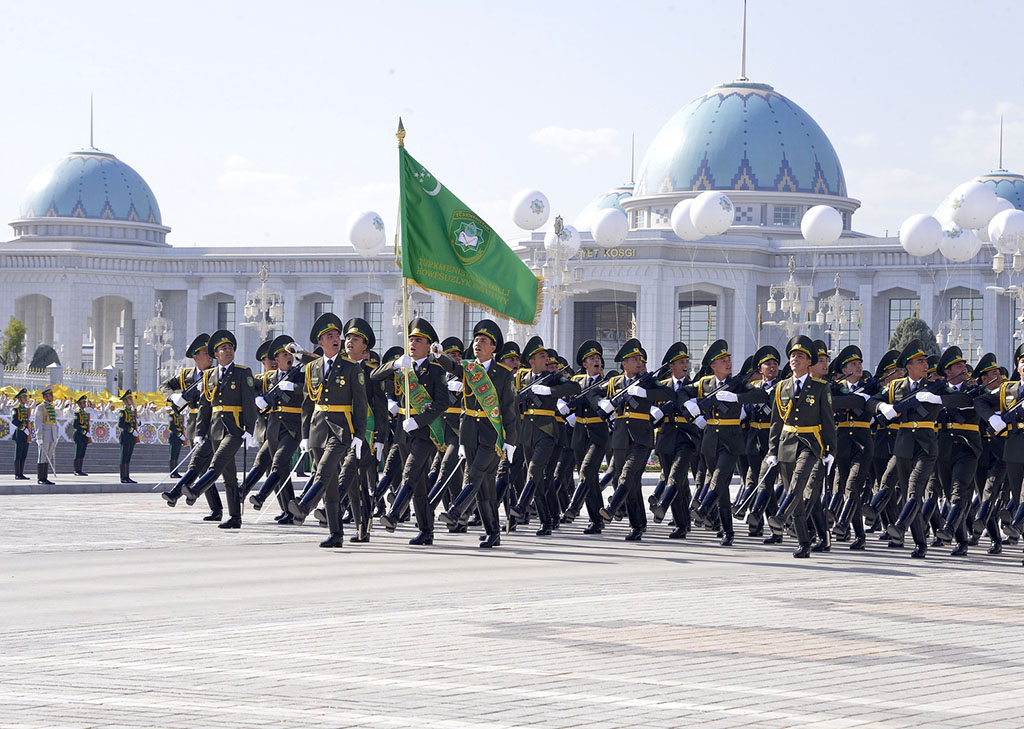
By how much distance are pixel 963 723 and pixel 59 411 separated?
36.2 m

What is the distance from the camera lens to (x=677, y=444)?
17.8 m

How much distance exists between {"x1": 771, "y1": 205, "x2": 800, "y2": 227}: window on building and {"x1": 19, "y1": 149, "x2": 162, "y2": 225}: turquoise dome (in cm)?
3920

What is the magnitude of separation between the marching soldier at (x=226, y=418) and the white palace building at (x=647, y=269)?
5065cm

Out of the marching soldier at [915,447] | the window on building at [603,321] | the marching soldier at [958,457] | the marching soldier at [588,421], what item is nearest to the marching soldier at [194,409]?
the marching soldier at [588,421]

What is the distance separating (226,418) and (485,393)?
3.17 meters

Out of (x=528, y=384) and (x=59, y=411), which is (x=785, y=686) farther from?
(x=59, y=411)

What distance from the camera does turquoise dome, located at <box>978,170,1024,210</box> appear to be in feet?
278

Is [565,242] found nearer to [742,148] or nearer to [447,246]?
[447,246]

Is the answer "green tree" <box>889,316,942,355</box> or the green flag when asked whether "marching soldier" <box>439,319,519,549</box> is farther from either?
"green tree" <box>889,316,942,355</box>

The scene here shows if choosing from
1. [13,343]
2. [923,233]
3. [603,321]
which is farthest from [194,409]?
[603,321]

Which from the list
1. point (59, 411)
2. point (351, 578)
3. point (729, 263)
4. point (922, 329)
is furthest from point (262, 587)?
point (729, 263)

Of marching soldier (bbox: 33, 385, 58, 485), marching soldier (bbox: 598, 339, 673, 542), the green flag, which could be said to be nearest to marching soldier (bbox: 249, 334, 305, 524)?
the green flag

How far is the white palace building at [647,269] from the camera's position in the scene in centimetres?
7994

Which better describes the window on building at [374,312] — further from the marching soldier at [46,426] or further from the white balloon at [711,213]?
the marching soldier at [46,426]
